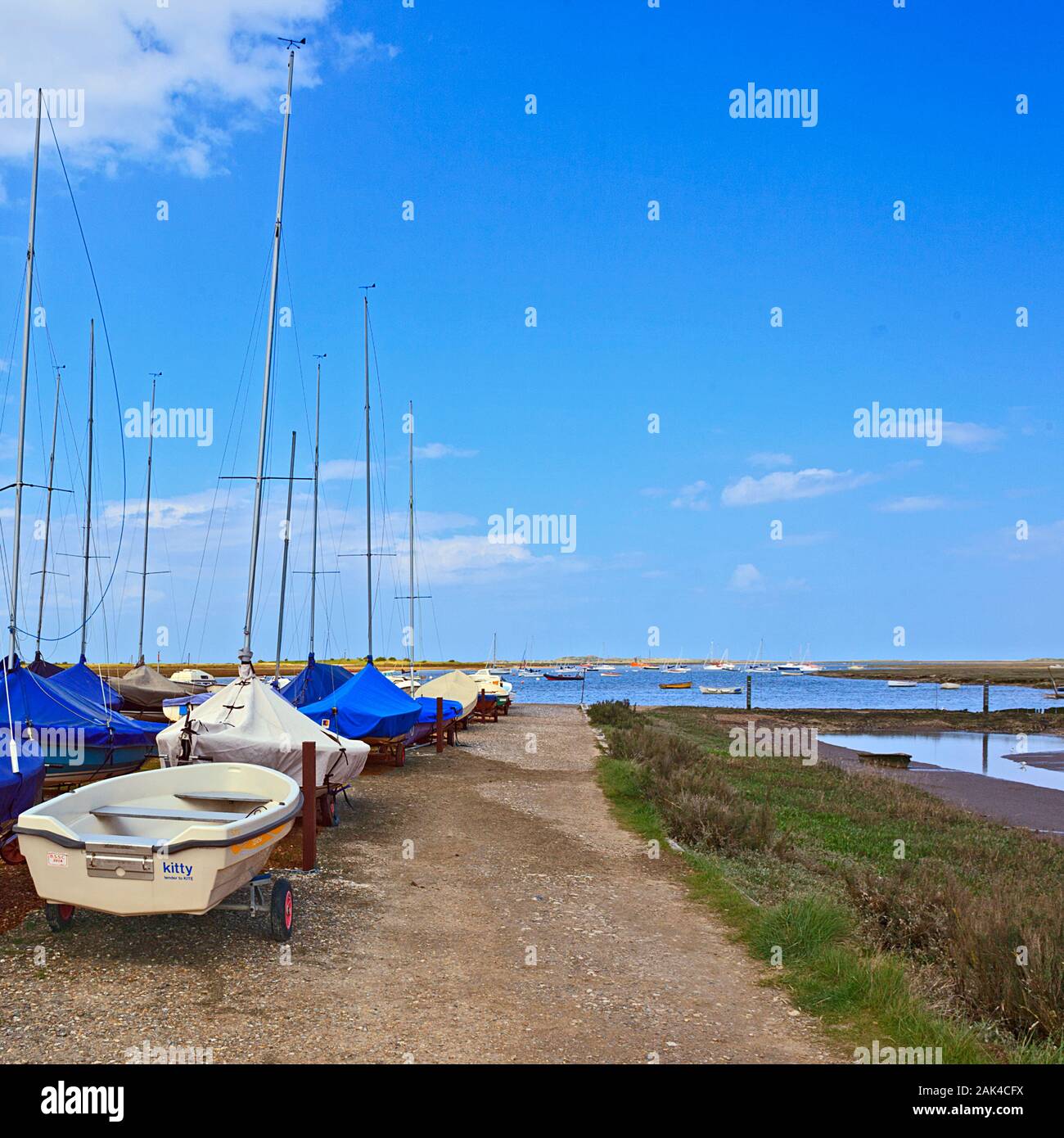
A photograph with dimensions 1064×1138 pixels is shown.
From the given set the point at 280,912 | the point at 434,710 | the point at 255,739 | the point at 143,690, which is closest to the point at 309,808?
the point at 255,739

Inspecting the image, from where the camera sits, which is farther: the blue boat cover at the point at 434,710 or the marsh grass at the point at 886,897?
the blue boat cover at the point at 434,710

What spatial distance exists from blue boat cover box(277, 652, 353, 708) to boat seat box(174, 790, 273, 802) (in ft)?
42.1

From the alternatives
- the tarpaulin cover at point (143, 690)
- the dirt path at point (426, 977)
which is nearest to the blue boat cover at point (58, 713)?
the dirt path at point (426, 977)

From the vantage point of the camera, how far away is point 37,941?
26.9 feet

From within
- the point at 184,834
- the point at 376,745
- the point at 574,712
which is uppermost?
the point at 184,834

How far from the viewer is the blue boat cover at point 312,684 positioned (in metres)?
24.4

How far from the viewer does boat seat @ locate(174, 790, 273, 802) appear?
1107 cm

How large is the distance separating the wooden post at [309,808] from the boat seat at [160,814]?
5.88ft

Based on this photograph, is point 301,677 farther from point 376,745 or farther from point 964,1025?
point 964,1025

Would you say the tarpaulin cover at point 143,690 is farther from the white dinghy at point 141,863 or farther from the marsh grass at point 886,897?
the white dinghy at point 141,863

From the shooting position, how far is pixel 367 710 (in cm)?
2014

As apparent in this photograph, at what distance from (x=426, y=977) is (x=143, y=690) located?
25.8m
